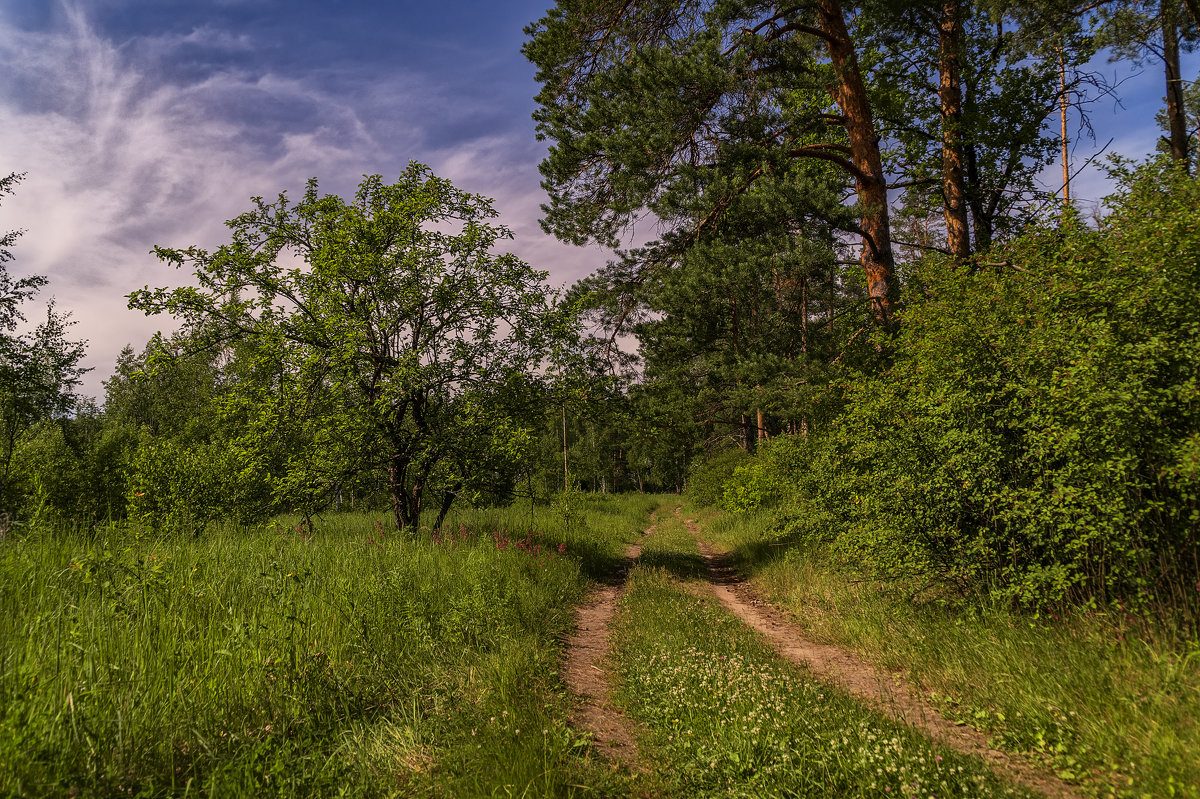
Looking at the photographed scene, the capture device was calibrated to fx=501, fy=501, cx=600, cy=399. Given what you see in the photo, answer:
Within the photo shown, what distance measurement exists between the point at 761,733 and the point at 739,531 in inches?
491

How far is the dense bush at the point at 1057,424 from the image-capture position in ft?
14.1

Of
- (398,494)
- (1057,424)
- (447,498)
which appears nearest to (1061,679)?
(1057,424)

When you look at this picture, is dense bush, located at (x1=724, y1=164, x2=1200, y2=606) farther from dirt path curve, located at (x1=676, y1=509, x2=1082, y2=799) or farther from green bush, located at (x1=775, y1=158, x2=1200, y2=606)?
dirt path curve, located at (x1=676, y1=509, x2=1082, y2=799)

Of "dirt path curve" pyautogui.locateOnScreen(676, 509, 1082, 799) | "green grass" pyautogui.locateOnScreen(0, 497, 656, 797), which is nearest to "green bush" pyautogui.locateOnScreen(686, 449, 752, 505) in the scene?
"dirt path curve" pyautogui.locateOnScreen(676, 509, 1082, 799)

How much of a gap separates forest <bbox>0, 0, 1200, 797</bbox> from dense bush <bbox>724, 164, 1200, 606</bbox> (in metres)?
0.05

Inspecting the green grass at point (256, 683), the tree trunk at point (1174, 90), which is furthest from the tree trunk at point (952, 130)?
the green grass at point (256, 683)

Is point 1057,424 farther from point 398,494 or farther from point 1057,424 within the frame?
point 398,494

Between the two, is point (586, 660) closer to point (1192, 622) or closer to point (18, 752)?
point (18, 752)

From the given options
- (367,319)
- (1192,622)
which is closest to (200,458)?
(367,319)

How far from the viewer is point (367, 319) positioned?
367 inches

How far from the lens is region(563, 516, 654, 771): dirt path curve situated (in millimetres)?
3768

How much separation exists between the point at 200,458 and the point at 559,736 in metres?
19.0

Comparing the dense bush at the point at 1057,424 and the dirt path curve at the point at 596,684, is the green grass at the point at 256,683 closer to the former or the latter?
the dirt path curve at the point at 596,684

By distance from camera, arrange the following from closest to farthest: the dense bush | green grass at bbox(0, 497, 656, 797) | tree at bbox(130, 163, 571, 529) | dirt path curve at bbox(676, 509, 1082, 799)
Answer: green grass at bbox(0, 497, 656, 797)
dirt path curve at bbox(676, 509, 1082, 799)
the dense bush
tree at bbox(130, 163, 571, 529)
